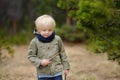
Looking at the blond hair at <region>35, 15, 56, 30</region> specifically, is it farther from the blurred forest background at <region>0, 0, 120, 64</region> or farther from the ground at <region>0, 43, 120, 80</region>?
the ground at <region>0, 43, 120, 80</region>

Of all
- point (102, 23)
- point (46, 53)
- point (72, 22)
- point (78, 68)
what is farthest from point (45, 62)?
point (72, 22)

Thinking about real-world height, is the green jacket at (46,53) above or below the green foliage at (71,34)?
above

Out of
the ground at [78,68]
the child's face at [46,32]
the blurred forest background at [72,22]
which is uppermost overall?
the child's face at [46,32]

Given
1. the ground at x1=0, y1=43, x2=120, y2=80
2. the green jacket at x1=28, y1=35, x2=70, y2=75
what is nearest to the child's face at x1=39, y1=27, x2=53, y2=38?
the green jacket at x1=28, y1=35, x2=70, y2=75

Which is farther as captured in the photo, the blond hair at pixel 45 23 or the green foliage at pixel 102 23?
the green foliage at pixel 102 23

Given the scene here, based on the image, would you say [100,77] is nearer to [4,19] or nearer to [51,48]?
[51,48]

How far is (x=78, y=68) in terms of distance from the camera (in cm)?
932

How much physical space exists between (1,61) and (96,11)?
4.45 metres

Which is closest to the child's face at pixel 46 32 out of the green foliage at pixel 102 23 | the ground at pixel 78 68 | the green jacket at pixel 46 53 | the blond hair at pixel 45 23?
the blond hair at pixel 45 23

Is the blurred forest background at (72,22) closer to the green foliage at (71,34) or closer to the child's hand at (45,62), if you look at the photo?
the green foliage at (71,34)

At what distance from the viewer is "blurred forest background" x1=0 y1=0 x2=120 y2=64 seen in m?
6.60

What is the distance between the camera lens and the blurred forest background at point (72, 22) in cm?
660

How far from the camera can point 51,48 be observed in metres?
5.12

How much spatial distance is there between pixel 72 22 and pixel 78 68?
224 inches
